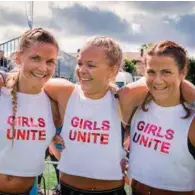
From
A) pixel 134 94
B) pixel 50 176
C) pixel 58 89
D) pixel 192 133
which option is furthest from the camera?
pixel 50 176

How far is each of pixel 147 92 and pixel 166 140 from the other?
0.38 meters

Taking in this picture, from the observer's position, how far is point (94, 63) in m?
2.55

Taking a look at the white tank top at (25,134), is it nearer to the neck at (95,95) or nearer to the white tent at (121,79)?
the neck at (95,95)

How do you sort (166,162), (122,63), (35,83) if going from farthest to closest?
1. (122,63)
2. (35,83)
3. (166,162)

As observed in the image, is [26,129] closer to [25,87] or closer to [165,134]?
[25,87]

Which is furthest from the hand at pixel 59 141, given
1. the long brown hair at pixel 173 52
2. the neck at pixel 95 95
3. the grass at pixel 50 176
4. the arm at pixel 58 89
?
the grass at pixel 50 176

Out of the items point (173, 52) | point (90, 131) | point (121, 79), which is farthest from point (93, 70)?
point (121, 79)

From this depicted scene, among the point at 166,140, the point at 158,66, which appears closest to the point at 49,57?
the point at 158,66

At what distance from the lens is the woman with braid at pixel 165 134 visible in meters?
2.39

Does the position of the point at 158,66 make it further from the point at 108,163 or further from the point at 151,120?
the point at 108,163

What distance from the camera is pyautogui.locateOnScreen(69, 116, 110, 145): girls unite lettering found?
255 cm

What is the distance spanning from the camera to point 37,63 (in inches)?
99.6

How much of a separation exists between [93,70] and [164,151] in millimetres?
687

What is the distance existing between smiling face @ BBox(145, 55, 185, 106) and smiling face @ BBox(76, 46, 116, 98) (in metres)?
0.29
